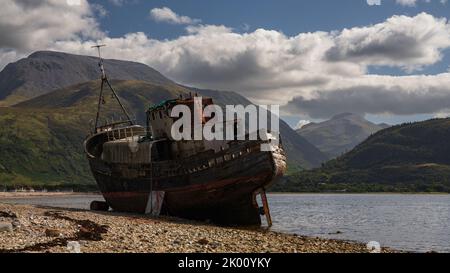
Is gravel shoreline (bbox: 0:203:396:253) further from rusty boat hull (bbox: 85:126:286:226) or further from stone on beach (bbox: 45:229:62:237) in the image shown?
rusty boat hull (bbox: 85:126:286:226)

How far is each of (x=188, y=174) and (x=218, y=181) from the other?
3.26 m

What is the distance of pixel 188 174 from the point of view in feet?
152

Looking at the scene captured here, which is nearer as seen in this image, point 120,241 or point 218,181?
point 120,241

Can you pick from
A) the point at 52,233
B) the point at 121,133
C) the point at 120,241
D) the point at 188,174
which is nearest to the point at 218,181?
the point at 188,174

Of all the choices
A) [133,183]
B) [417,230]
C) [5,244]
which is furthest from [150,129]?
[5,244]

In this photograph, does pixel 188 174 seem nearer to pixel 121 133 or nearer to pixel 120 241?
pixel 121 133

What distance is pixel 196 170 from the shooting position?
45500 mm

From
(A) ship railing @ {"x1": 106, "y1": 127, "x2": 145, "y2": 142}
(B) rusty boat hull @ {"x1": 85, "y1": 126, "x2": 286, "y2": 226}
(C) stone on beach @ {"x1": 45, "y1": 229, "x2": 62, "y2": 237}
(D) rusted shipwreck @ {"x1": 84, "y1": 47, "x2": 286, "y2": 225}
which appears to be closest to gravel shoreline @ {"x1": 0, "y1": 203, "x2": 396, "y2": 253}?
(C) stone on beach @ {"x1": 45, "y1": 229, "x2": 62, "y2": 237}

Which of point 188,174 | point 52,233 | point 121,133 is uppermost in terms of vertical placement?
point 121,133

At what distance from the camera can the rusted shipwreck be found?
144 ft

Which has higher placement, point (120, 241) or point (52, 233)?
point (52, 233)

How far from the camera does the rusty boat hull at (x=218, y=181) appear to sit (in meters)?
43.6
